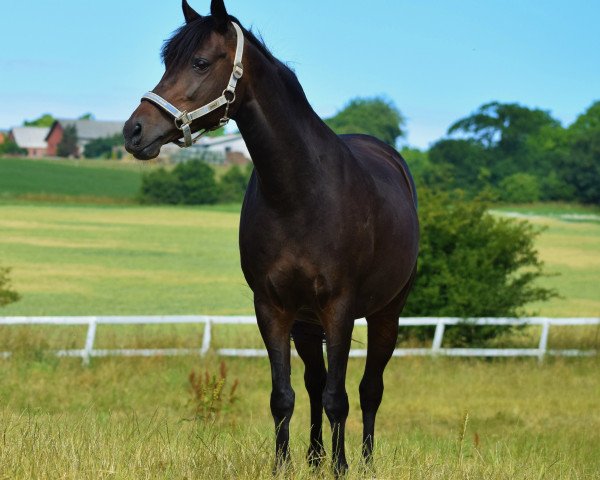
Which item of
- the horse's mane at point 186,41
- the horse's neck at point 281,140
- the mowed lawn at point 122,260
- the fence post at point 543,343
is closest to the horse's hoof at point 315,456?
the horse's neck at point 281,140

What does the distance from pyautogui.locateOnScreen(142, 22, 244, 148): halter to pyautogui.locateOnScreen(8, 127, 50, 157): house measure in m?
129

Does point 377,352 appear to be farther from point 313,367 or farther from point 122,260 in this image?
point 122,260

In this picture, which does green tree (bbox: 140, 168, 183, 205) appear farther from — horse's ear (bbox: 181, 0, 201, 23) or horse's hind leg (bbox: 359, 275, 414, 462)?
horse's ear (bbox: 181, 0, 201, 23)

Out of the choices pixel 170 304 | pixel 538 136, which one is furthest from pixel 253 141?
pixel 538 136

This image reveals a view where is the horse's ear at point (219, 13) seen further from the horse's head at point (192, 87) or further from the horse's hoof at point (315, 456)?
the horse's hoof at point (315, 456)

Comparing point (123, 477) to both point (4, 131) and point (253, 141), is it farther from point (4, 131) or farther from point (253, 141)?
point (4, 131)

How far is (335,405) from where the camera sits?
6.10 meters

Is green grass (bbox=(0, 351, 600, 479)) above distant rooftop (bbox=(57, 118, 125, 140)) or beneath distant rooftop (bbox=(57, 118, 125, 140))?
beneath

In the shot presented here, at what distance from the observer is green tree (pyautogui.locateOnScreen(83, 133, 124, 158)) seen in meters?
105

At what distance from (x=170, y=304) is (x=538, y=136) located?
67.3 m

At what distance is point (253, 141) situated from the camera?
18.8ft

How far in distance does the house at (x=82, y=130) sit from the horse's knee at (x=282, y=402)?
11330 cm

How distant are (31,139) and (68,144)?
1735cm

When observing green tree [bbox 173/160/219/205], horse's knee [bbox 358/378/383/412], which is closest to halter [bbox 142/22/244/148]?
horse's knee [bbox 358/378/383/412]
